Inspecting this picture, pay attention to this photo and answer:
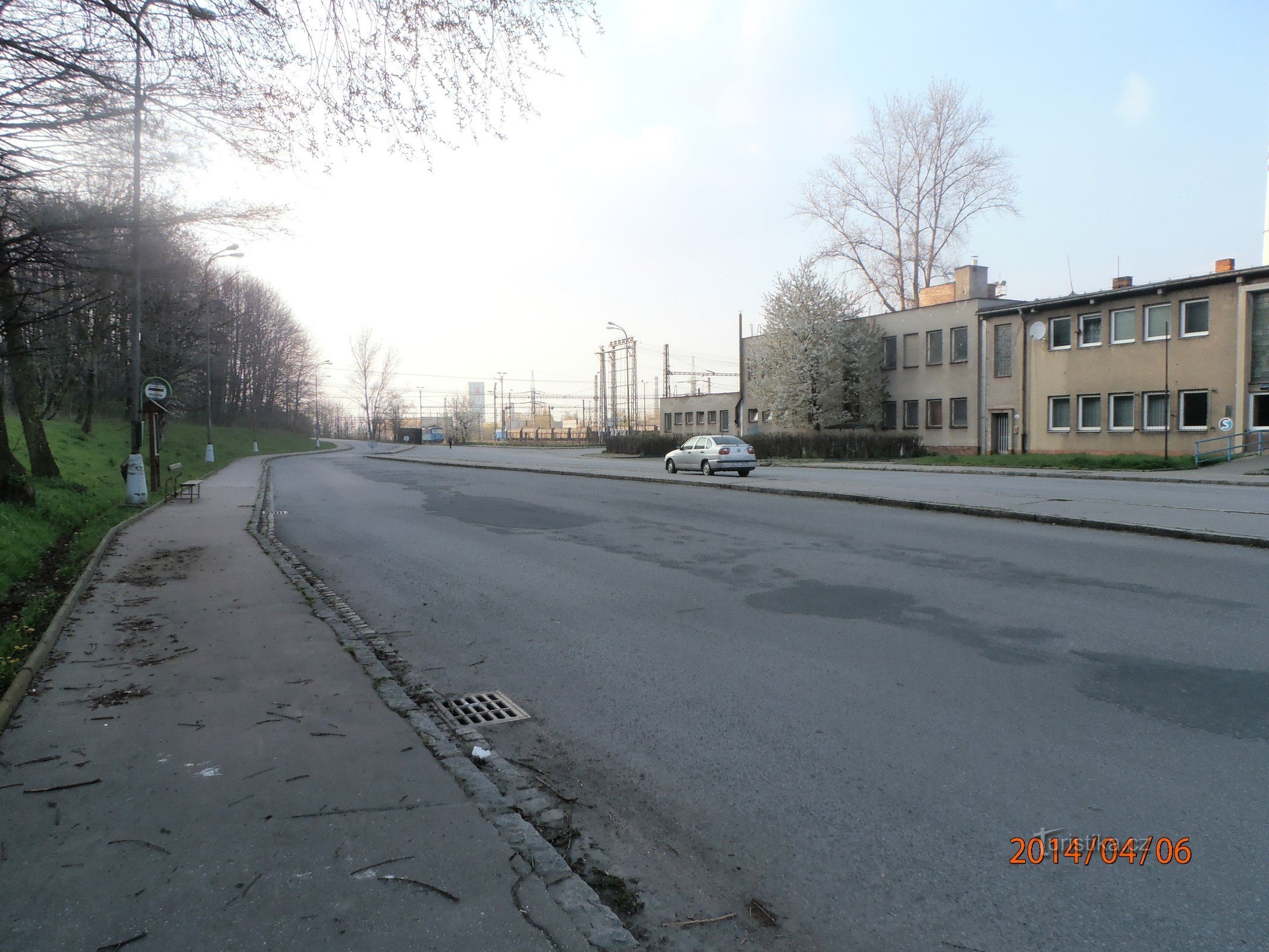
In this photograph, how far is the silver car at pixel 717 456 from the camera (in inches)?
1119

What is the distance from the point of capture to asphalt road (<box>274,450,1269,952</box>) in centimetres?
297

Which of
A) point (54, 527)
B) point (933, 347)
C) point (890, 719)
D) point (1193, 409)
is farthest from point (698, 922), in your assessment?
point (933, 347)

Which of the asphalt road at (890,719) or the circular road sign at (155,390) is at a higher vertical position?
the circular road sign at (155,390)

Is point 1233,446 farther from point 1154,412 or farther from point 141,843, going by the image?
point 141,843

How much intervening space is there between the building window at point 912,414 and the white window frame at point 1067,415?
851 centimetres

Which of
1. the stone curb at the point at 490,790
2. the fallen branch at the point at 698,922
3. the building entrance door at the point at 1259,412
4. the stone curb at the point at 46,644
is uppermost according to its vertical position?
the building entrance door at the point at 1259,412

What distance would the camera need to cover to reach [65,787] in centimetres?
388

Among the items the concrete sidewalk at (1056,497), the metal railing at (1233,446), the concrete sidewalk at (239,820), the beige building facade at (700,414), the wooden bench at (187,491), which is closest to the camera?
the concrete sidewalk at (239,820)

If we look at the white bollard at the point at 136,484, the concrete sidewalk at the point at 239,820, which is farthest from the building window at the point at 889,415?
the concrete sidewalk at the point at 239,820

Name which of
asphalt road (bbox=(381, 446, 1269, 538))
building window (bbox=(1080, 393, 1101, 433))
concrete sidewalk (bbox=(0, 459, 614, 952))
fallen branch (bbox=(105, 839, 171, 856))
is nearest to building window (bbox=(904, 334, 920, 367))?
building window (bbox=(1080, 393, 1101, 433))

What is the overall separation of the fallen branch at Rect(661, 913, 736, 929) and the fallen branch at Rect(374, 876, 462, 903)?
750 millimetres

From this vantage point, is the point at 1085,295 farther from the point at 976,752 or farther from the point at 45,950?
the point at 45,950

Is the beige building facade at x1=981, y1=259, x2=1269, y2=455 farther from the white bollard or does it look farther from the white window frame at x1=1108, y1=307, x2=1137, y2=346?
the white bollard

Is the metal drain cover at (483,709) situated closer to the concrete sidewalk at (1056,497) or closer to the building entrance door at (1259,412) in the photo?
the concrete sidewalk at (1056,497)
